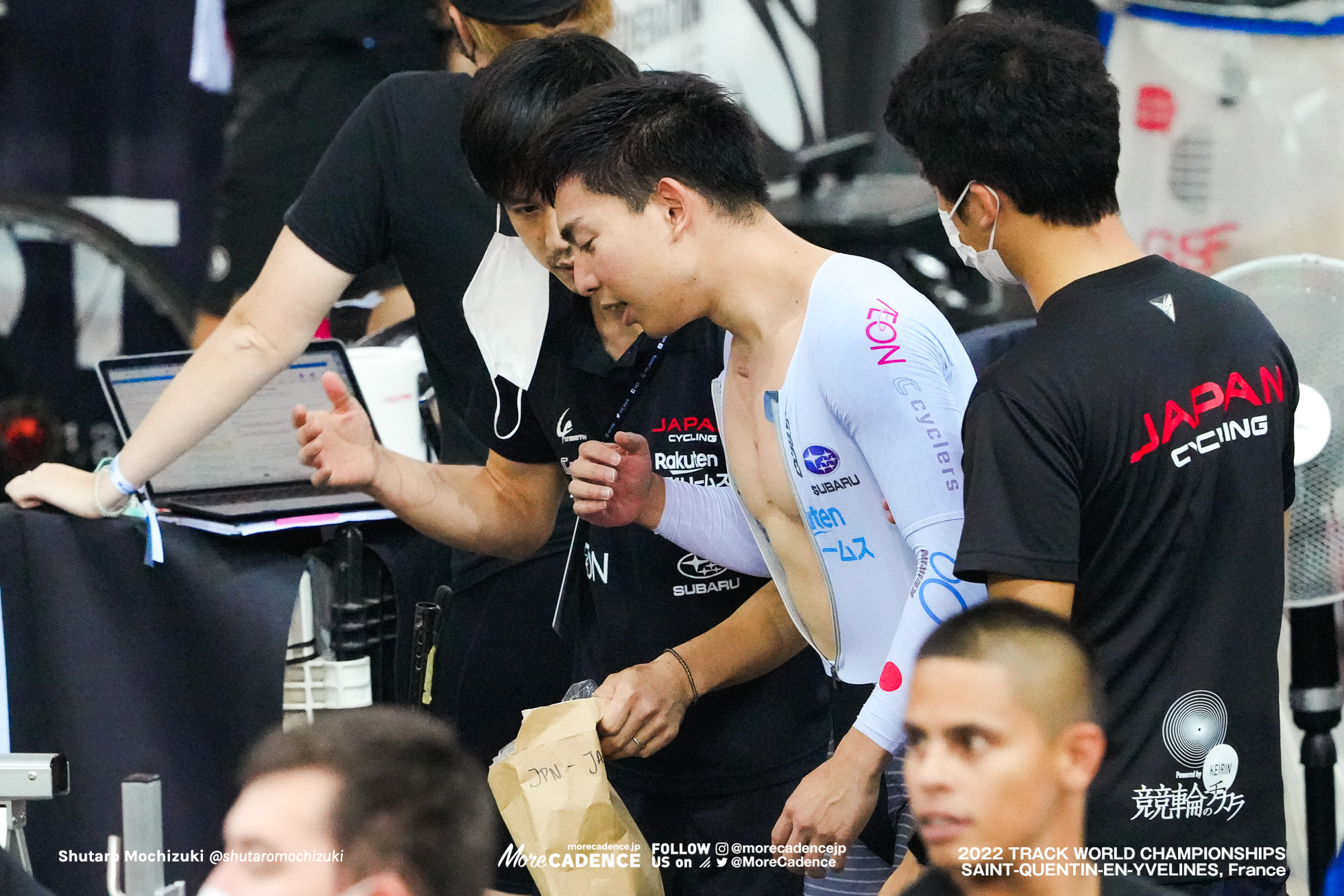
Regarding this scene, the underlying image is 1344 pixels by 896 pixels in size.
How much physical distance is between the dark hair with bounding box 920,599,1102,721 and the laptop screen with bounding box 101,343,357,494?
1.44 meters

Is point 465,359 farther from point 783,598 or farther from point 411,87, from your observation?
point 783,598

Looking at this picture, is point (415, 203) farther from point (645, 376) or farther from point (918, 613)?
point (918, 613)

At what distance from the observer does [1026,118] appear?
1.70 meters

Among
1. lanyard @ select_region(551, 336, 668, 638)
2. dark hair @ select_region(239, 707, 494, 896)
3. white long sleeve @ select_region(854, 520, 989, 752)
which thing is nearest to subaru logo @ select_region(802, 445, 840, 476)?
white long sleeve @ select_region(854, 520, 989, 752)

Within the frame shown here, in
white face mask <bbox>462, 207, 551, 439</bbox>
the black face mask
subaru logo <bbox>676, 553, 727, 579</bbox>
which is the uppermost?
the black face mask

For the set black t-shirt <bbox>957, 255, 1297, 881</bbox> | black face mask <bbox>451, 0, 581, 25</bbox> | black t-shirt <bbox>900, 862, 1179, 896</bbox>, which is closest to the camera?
black t-shirt <bbox>900, 862, 1179, 896</bbox>

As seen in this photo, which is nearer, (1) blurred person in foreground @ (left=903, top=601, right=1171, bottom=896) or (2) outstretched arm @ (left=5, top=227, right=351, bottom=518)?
(1) blurred person in foreground @ (left=903, top=601, right=1171, bottom=896)

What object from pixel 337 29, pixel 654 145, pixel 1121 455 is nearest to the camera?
pixel 1121 455

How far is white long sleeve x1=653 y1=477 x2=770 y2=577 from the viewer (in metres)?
2.13

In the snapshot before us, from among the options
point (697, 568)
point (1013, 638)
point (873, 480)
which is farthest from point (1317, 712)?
point (1013, 638)

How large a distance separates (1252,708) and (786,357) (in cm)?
67

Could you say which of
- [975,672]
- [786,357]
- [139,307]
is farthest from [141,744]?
[139,307]

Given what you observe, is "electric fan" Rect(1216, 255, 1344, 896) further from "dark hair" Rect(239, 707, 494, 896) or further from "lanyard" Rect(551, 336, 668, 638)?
"dark hair" Rect(239, 707, 494, 896)

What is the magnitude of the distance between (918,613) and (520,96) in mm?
976
